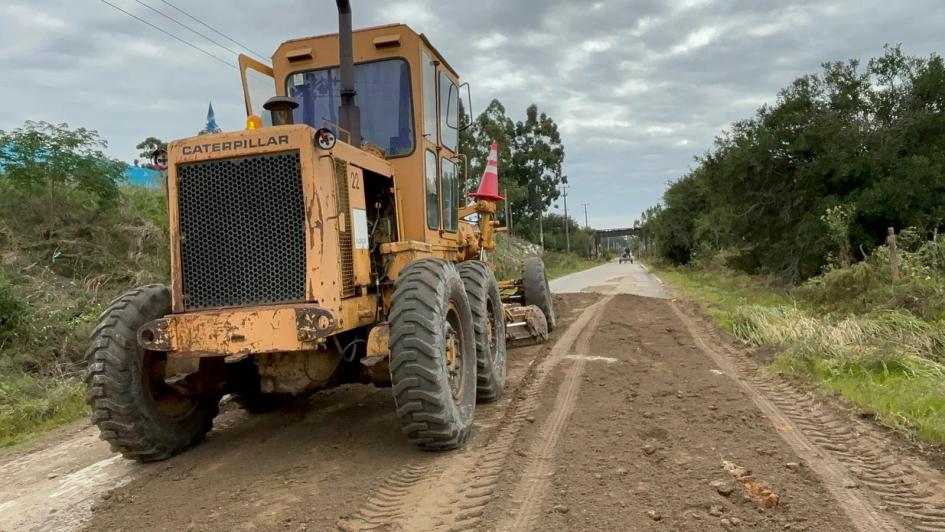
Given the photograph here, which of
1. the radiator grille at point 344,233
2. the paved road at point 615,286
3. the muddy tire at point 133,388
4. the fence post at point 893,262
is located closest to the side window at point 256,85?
the radiator grille at point 344,233

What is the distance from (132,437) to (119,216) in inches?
410

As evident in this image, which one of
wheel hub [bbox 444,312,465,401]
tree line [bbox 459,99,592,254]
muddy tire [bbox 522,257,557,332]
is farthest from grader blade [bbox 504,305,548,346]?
tree line [bbox 459,99,592,254]

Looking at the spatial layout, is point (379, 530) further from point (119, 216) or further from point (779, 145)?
point (779, 145)

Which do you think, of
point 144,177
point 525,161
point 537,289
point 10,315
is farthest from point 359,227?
point 525,161

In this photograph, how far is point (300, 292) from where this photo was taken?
4.42 meters

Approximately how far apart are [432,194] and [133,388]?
2.94 meters

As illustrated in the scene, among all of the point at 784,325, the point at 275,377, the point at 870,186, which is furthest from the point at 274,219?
the point at 870,186

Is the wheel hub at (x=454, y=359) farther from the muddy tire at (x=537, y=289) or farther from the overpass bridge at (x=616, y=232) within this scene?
the overpass bridge at (x=616, y=232)

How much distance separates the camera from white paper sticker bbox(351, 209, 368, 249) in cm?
490

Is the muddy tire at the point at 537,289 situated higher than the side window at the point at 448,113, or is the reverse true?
the side window at the point at 448,113

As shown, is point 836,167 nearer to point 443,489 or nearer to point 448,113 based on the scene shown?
point 448,113

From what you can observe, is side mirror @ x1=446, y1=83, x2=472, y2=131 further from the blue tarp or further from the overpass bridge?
the overpass bridge

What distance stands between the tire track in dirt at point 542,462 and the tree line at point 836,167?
11552mm

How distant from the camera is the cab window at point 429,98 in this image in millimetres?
5961
